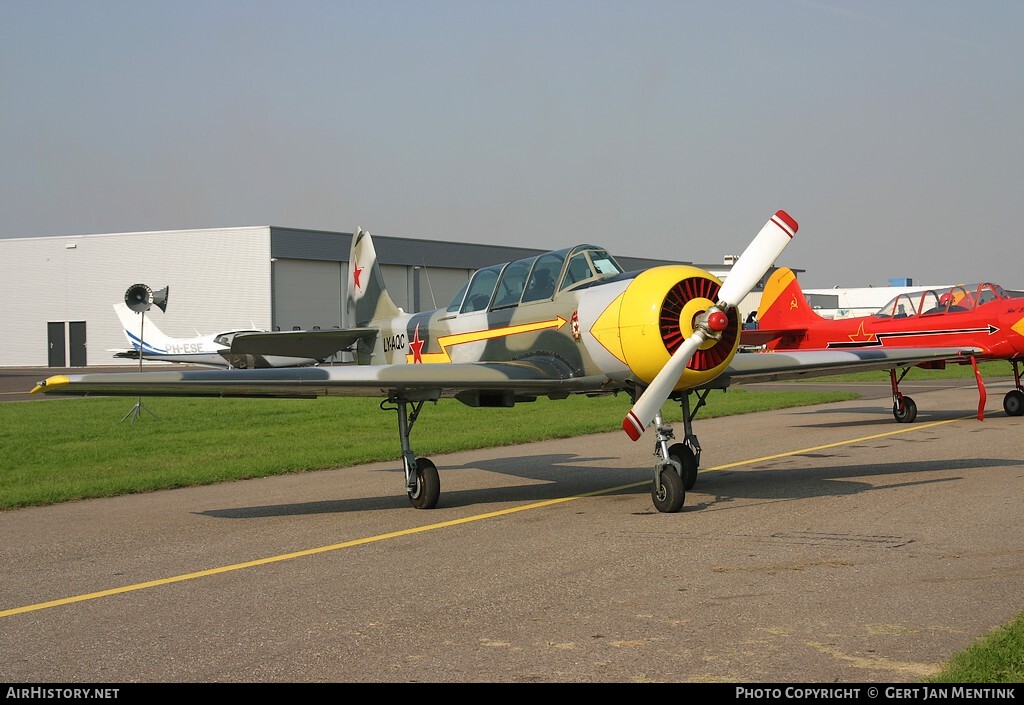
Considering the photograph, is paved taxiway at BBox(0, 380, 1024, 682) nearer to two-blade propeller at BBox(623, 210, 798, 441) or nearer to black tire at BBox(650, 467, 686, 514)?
black tire at BBox(650, 467, 686, 514)

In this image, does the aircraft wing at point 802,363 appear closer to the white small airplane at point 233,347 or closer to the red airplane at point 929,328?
the white small airplane at point 233,347

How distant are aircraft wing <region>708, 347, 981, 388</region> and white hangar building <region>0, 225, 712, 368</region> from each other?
175 feet

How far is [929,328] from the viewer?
72.3ft

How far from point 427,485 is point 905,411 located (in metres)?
12.6

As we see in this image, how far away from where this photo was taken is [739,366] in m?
11.5

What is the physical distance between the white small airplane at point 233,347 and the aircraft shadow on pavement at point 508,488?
198 centimetres

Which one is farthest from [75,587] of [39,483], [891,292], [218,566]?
[891,292]

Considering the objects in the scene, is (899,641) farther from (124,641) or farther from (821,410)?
(821,410)

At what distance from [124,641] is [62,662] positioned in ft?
1.44

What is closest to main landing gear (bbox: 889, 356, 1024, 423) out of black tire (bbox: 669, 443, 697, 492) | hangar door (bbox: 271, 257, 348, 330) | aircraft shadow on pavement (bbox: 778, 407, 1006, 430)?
aircraft shadow on pavement (bbox: 778, 407, 1006, 430)

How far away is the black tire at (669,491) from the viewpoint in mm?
9508

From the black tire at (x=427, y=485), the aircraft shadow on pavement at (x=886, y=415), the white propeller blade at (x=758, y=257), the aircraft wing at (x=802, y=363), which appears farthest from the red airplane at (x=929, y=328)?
Answer: the black tire at (x=427, y=485)

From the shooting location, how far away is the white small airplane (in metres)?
13.7

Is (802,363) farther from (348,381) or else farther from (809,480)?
(348,381)
